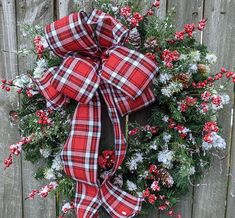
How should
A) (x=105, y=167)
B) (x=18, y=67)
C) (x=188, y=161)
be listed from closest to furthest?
1. (x=188, y=161)
2. (x=105, y=167)
3. (x=18, y=67)

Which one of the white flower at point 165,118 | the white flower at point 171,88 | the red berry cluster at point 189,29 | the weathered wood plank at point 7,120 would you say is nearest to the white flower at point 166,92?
the white flower at point 171,88

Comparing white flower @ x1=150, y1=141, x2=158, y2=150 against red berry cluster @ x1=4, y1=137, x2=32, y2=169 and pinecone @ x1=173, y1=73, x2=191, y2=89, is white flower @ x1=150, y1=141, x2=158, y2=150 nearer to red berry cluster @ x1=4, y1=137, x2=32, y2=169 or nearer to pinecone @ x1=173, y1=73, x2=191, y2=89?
pinecone @ x1=173, y1=73, x2=191, y2=89

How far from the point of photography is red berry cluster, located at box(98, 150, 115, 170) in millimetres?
1465

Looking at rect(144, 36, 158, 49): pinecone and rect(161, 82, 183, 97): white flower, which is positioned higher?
rect(144, 36, 158, 49): pinecone

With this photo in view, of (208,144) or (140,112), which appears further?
(140,112)

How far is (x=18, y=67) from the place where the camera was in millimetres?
1686

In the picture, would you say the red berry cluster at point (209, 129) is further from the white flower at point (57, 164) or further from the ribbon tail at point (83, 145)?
the white flower at point (57, 164)

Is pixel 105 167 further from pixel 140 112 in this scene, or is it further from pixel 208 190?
pixel 208 190

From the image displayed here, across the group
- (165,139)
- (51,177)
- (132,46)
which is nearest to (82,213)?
(51,177)

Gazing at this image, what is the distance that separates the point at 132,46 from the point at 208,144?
0.49 m

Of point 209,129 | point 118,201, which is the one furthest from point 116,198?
point 209,129

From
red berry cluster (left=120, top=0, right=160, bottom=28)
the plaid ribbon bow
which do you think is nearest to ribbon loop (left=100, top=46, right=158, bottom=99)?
the plaid ribbon bow

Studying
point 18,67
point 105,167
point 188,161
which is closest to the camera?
point 188,161

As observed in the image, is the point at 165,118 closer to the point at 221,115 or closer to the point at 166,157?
the point at 166,157
